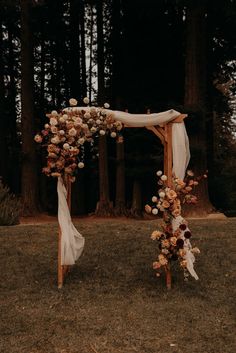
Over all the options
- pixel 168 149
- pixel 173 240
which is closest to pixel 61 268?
pixel 173 240

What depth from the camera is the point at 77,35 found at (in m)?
22.1

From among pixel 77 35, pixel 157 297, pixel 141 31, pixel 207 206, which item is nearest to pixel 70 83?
pixel 77 35

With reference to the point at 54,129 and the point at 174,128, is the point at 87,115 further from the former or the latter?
the point at 174,128

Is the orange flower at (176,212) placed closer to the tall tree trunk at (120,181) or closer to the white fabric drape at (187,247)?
the white fabric drape at (187,247)

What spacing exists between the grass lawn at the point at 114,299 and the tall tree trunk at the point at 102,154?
7394mm

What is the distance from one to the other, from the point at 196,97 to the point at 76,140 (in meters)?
7.26

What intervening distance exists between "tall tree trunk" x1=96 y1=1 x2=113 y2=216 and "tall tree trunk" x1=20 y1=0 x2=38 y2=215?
8.30ft

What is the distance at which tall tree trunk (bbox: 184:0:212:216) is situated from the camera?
1444cm

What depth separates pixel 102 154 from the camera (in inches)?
757

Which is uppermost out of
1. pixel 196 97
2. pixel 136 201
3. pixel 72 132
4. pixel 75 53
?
pixel 75 53

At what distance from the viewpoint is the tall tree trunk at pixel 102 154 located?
18.7 meters

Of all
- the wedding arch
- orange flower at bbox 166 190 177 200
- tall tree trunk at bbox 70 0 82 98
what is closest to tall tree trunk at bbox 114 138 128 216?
tall tree trunk at bbox 70 0 82 98

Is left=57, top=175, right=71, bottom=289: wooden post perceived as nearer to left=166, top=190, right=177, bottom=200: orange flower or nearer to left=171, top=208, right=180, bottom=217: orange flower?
left=166, top=190, right=177, bottom=200: orange flower

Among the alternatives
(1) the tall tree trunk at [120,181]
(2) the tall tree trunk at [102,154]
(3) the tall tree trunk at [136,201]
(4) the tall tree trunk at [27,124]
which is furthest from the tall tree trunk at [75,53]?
(3) the tall tree trunk at [136,201]
